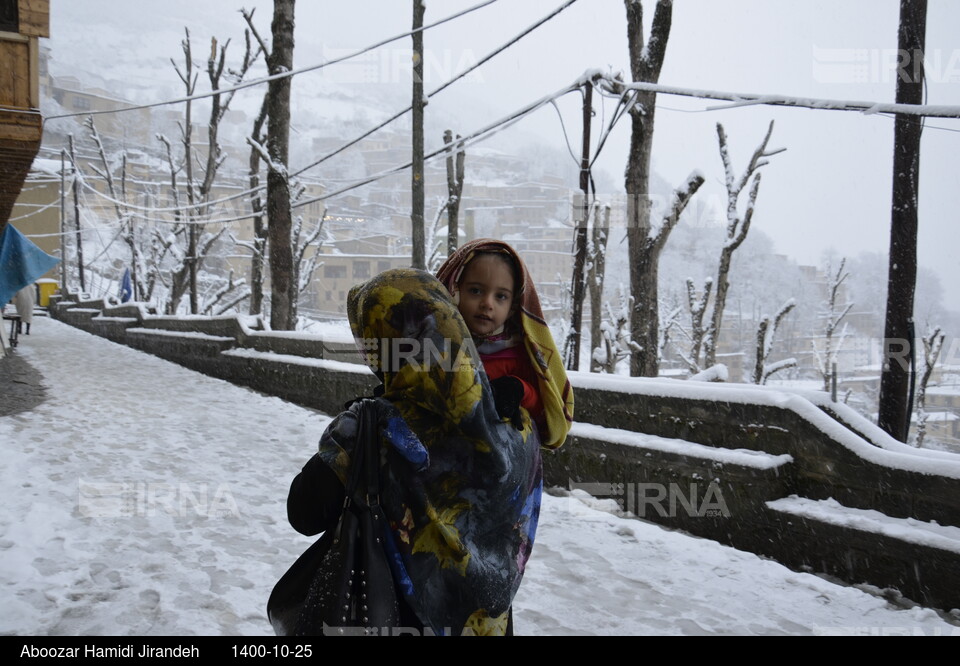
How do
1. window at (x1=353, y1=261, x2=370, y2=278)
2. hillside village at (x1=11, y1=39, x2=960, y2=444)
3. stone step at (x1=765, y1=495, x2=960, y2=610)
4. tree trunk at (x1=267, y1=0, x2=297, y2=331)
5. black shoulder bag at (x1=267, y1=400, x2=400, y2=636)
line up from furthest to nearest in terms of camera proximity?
window at (x1=353, y1=261, x2=370, y2=278), hillside village at (x1=11, y1=39, x2=960, y2=444), tree trunk at (x1=267, y1=0, x2=297, y2=331), stone step at (x1=765, y1=495, x2=960, y2=610), black shoulder bag at (x1=267, y1=400, x2=400, y2=636)

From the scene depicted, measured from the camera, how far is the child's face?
1717 millimetres

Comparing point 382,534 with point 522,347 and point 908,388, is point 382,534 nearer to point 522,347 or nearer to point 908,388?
point 522,347

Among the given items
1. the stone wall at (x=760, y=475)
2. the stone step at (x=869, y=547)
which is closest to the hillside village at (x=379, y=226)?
the stone wall at (x=760, y=475)

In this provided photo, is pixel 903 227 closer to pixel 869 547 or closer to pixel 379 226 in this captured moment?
pixel 869 547

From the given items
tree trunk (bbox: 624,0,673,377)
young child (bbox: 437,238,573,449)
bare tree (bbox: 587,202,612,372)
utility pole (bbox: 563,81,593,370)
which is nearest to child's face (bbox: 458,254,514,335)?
young child (bbox: 437,238,573,449)

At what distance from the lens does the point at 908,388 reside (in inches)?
258

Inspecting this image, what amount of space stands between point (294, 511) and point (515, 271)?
2.65 feet

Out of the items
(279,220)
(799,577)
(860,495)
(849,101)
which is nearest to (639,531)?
(799,577)

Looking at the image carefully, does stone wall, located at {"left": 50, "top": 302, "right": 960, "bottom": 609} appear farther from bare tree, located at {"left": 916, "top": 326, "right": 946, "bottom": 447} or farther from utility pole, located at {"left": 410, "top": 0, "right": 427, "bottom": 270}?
bare tree, located at {"left": 916, "top": 326, "right": 946, "bottom": 447}

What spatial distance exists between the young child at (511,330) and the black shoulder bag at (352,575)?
0.38 m

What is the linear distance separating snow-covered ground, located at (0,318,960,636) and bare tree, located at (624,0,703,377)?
5633 mm

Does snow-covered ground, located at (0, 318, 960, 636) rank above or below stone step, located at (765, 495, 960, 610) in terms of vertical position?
below

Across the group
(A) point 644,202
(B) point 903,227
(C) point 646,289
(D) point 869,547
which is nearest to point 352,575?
(D) point 869,547

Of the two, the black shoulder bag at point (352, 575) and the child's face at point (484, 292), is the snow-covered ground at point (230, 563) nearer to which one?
the black shoulder bag at point (352, 575)
